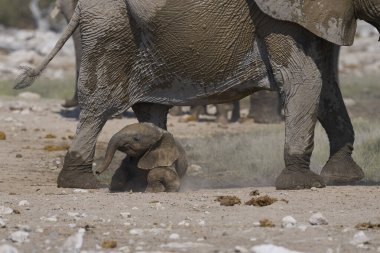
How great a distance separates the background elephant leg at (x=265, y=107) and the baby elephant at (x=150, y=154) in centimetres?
709

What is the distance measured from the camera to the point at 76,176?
11.0 metres

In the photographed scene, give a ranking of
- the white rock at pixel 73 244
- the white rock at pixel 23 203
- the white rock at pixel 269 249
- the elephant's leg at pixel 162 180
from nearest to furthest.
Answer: the white rock at pixel 269 249 → the white rock at pixel 73 244 → the white rock at pixel 23 203 → the elephant's leg at pixel 162 180

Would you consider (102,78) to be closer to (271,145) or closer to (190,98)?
(190,98)

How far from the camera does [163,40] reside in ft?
34.8

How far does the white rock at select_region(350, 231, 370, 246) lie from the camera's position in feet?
24.2

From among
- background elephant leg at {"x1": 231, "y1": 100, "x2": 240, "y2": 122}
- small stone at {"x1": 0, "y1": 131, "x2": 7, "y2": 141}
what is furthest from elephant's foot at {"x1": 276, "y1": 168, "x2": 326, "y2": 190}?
background elephant leg at {"x1": 231, "y1": 100, "x2": 240, "y2": 122}

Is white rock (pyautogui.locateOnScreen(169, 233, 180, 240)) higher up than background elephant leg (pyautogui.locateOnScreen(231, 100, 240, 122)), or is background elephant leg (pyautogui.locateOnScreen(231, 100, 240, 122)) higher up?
background elephant leg (pyautogui.locateOnScreen(231, 100, 240, 122))

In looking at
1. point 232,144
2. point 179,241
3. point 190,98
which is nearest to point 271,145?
point 232,144

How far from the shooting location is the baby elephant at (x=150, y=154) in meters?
10.5

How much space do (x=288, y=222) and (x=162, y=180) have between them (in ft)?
8.61

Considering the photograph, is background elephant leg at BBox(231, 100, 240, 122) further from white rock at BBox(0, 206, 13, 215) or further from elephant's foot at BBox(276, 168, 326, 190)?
white rock at BBox(0, 206, 13, 215)

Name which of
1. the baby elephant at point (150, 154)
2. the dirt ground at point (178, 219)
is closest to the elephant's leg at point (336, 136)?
the dirt ground at point (178, 219)

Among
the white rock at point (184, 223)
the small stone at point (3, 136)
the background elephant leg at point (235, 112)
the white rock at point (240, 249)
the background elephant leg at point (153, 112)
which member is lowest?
the white rock at point (240, 249)

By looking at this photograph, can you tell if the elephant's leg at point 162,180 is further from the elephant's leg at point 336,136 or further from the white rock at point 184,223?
the white rock at point 184,223
